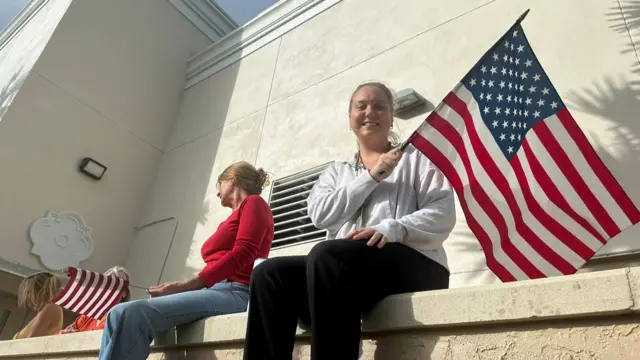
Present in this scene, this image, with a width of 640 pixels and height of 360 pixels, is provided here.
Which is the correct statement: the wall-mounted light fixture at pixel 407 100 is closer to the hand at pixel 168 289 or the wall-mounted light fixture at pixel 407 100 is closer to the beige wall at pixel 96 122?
the hand at pixel 168 289

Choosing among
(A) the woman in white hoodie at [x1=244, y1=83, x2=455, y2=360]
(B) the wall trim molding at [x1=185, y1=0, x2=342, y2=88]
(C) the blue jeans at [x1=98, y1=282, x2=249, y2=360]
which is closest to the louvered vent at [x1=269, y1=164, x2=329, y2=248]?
(C) the blue jeans at [x1=98, y1=282, x2=249, y2=360]

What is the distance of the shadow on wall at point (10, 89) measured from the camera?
183 inches

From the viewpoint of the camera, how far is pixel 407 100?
3.25 metres

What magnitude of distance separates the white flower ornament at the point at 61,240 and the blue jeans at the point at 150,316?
326cm

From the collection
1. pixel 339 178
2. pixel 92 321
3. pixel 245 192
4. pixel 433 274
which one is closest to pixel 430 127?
pixel 339 178

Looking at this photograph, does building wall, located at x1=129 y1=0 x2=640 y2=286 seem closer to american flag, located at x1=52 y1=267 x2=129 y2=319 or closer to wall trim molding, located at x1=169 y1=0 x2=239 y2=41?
american flag, located at x1=52 y1=267 x2=129 y2=319

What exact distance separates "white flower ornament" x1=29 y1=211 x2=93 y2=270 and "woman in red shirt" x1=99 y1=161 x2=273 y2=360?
311cm

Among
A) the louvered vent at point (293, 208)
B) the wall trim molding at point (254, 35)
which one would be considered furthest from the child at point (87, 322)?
the wall trim molding at point (254, 35)

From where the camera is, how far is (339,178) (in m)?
1.76

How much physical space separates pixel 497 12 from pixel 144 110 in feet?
12.8

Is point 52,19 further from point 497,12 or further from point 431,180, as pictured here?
point 431,180

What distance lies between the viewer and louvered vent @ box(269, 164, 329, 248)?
3484 mm

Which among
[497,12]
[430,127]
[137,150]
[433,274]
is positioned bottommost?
[433,274]

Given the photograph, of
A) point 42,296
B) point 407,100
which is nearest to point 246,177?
point 407,100
